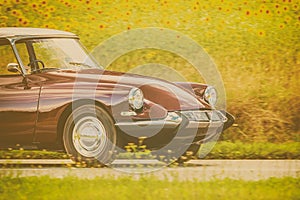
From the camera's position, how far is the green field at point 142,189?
18.8ft

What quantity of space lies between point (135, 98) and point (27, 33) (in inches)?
56.4

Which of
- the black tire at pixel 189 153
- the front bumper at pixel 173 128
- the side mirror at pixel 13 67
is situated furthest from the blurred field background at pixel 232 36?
the front bumper at pixel 173 128

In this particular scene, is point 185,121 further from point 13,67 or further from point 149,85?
point 13,67

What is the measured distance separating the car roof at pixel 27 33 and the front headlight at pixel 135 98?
131 centimetres

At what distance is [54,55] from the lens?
7414 millimetres

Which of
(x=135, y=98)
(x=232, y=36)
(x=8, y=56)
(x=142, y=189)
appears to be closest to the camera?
(x=142, y=189)

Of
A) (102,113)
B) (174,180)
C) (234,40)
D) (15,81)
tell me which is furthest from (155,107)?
(234,40)

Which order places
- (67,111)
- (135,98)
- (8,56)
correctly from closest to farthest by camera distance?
(135,98), (67,111), (8,56)

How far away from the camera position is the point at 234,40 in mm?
8414

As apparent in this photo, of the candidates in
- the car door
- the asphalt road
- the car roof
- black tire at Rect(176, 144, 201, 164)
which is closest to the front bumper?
the asphalt road

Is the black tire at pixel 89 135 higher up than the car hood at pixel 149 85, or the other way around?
the car hood at pixel 149 85

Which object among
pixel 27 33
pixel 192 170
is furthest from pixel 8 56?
pixel 192 170

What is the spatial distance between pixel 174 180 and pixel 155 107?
88 centimetres

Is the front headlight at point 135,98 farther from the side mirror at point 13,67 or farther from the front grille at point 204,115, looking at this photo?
the side mirror at point 13,67
